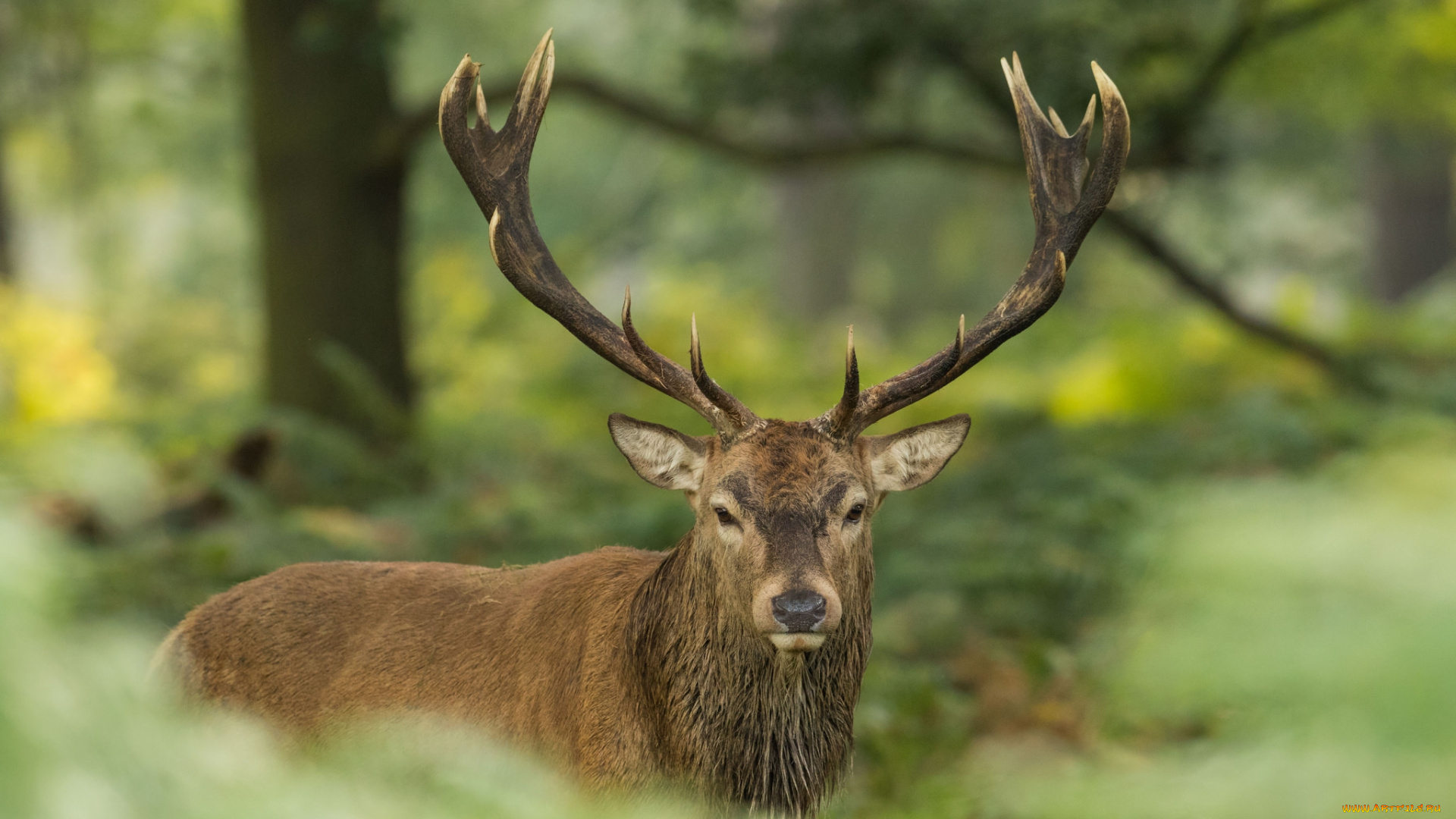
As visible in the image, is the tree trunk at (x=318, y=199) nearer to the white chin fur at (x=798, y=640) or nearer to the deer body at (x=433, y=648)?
the deer body at (x=433, y=648)

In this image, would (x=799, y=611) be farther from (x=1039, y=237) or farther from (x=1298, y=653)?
(x=1298, y=653)

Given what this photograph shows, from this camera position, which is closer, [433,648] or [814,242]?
[433,648]

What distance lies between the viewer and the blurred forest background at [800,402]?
1506mm

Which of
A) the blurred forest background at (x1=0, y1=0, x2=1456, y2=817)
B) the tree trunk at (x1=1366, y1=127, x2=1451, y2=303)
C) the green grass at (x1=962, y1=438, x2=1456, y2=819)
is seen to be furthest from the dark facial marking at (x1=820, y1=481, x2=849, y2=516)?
the tree trunk at (x1=1366, y1=127, x2=1451, y2=303)

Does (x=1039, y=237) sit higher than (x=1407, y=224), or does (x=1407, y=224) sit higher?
(x=1407, y=224)

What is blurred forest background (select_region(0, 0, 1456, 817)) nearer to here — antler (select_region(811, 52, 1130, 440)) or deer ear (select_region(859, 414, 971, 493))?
deer ear (select_region(859, 414, 971, 493))

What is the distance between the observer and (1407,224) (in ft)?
64.4

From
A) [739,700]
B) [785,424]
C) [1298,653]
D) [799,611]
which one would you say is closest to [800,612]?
[799,611]

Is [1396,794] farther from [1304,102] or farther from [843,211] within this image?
[843,211]

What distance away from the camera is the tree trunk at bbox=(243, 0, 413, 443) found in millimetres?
8961

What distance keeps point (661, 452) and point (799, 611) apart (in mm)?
881

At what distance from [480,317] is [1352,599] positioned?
14.2 m

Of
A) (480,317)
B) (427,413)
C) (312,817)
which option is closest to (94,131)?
(480,317)

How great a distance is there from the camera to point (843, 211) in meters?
22.4
